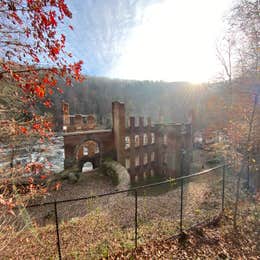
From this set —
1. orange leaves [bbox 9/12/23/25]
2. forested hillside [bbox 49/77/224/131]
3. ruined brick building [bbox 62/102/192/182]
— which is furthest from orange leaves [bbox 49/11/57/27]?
forested hillside [bbox 49/77/224/131]

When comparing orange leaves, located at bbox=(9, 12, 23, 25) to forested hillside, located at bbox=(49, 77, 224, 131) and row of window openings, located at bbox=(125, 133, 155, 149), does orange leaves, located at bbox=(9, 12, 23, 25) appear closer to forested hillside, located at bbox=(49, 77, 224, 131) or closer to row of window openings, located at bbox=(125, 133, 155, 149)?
row of window openings, located at bbox=(125, 133, 155, 149)

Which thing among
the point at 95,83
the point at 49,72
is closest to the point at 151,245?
the point at 49,72

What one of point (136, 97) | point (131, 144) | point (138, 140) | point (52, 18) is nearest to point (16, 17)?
point (52, 18)

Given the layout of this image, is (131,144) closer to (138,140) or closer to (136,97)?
(138,140)

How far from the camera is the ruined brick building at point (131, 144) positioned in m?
13.3

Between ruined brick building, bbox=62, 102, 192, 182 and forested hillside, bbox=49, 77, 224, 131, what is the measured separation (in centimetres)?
3061

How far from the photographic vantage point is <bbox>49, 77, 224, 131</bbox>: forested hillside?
50719 mm

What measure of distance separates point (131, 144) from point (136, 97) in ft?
188

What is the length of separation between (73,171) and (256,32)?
13.2 m

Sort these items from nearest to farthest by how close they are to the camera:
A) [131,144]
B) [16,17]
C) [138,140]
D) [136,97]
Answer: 1. [16,17]
2. [131,144]
3. [138,140]
4. [136,97]

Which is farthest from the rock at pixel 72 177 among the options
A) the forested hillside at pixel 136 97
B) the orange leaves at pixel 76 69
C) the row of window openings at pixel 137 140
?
the forested hillside at pixel 136 97

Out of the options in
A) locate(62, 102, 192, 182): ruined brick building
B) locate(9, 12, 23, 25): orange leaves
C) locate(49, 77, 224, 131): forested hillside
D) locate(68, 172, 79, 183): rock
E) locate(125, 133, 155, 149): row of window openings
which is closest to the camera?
locate(9, 12, 23, 25): orange leaves

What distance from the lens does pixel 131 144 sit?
16.2 meters

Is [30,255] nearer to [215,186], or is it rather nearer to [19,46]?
[19,46]
